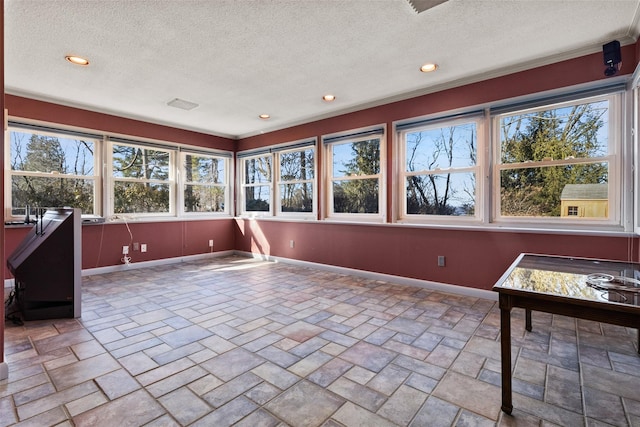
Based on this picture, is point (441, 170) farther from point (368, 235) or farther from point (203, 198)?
point (203, 198)

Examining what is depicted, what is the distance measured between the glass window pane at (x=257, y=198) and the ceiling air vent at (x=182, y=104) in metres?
2.02

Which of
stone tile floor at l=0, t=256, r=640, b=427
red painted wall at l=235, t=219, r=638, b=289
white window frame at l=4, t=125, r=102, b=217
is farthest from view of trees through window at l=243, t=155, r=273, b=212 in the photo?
stone tile floor at l=0, t=256, r=640, b=427

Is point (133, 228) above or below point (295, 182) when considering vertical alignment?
below

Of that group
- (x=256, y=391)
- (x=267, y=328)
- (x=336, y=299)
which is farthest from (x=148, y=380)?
(x=336, y=299)

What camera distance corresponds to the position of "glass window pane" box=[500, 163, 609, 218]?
9.53ft

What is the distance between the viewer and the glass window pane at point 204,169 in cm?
575

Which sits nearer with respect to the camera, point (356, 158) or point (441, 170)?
point (441, 170)

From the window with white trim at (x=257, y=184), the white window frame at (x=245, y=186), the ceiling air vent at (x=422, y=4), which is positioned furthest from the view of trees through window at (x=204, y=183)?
the ceiling air vent at (x=422, y=4)

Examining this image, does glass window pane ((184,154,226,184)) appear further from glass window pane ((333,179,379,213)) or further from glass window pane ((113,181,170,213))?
glass window pane ((333,179,379,213))

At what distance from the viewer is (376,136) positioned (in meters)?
4.35

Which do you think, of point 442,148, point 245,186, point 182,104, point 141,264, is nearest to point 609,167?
point 442,148

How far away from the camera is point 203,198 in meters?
6.03

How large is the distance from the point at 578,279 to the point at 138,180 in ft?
18.4

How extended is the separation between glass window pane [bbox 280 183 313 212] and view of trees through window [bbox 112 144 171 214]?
204cm
